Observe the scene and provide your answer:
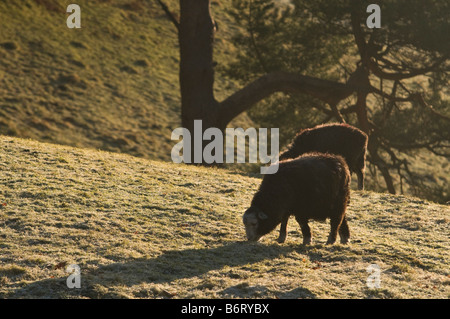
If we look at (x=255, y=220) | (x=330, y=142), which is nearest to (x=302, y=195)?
(x=255, y=220)

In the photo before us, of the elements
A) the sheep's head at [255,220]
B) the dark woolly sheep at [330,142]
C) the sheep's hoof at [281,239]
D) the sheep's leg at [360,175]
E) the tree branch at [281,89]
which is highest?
the tree branch at [281,89]

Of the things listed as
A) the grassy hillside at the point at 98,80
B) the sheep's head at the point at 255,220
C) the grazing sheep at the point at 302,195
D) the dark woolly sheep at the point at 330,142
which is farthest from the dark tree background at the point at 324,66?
the sheep's head at the point at 255,220

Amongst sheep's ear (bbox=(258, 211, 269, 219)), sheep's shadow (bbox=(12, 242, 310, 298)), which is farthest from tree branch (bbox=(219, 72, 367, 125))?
sheep's ear (bbox=(258, 211, 269, 219))

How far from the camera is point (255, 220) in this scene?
10773 millimetres

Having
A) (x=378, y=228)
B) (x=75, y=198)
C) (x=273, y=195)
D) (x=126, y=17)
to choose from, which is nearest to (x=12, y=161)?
(x=75, y=198)

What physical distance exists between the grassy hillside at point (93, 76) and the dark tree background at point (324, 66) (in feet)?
34.6

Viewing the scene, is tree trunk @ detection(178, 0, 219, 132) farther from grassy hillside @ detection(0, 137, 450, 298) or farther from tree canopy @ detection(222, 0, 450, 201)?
grassy hillside @ detection(0, 137, 450, 298)

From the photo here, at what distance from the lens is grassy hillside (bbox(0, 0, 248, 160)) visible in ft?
112

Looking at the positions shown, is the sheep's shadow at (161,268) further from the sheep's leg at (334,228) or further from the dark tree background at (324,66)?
the dark tree background at (324,66)

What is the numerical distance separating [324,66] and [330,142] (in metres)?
12.4

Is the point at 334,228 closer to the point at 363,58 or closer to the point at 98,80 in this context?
the point at 363,58

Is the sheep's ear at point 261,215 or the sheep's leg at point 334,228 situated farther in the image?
the sheep's leg at point 334,228

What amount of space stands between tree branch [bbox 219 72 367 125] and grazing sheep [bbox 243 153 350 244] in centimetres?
1096

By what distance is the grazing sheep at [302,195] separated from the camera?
1084 cm
